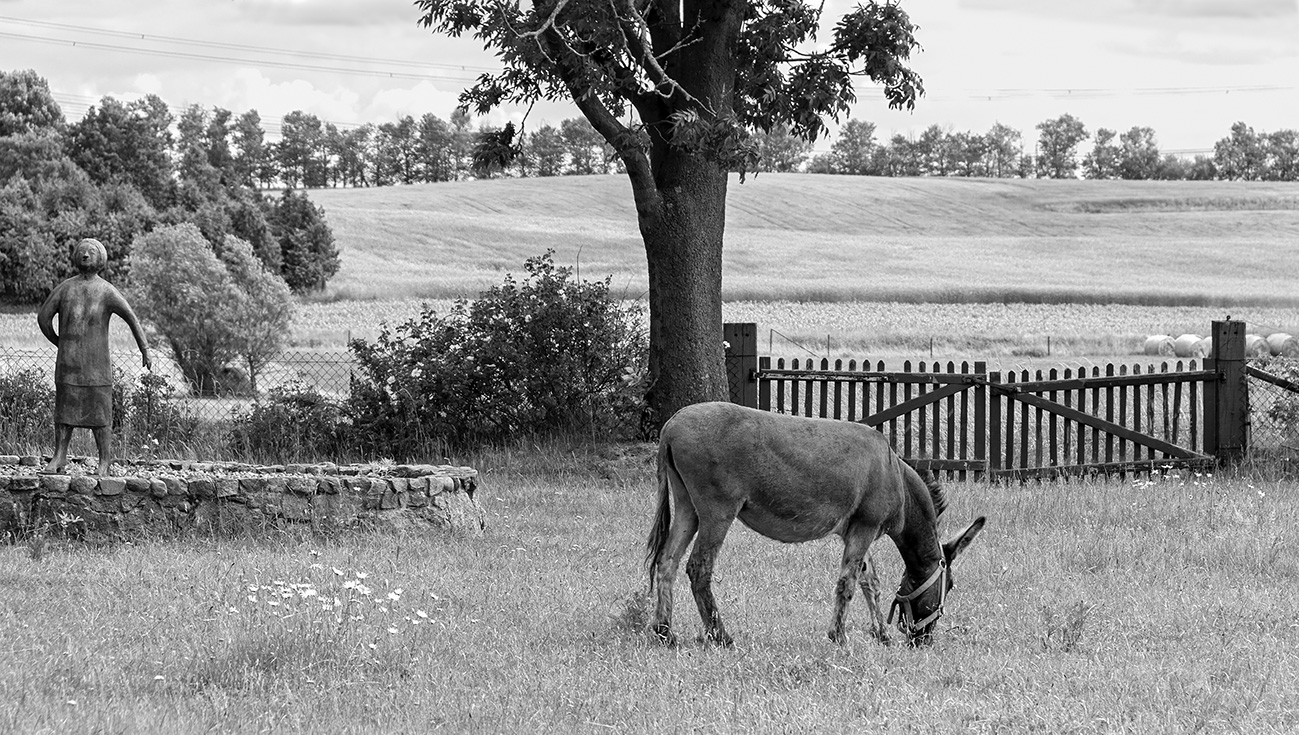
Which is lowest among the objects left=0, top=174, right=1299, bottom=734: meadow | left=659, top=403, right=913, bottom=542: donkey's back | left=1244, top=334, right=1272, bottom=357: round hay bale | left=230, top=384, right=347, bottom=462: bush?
left=0, top=174, right=1299, bottom=734: meadow

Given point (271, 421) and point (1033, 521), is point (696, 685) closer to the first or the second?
point (1033, 521)

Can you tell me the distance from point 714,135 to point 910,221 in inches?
2585

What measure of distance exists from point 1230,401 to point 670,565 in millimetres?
11596

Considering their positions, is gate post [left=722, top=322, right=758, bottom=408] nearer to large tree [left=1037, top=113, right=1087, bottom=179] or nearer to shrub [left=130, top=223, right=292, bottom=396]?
shrub [left=130, top=223, right=292, bottom=396]

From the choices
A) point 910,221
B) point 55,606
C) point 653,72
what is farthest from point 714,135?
point 910,221

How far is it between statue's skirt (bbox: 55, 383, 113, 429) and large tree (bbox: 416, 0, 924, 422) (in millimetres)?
6484

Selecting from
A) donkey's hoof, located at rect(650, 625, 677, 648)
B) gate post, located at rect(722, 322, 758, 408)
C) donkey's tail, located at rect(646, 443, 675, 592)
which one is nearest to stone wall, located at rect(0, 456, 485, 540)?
donkey's tail, located at rect(646, 443, 675, 592)

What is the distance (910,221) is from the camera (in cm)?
7869

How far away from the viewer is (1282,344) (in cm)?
3359

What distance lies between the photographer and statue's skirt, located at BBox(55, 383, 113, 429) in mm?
11656

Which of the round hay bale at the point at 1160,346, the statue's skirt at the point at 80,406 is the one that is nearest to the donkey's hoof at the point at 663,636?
the statue's skirt at the point at 80,406

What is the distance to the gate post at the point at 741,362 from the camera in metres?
17.1

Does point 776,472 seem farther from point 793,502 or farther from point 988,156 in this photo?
point 988,156

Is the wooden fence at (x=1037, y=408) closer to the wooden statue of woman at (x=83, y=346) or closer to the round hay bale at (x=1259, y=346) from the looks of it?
the wooden statue of woman at (x=83, y=346)
